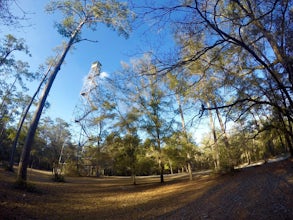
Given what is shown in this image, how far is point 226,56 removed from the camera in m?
4.46

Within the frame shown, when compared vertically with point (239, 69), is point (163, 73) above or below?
below

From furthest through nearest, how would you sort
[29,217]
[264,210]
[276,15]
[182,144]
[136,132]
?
[136,132]
[182,144]
[29,217]
[264,210]
[276,15]

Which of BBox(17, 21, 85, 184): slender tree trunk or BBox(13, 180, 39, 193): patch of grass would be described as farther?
BBox(17, 21, 85, 184): slender tree trunk

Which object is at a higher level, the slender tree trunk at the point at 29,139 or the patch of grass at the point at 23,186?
the slender tree trunk at the point at 29,139

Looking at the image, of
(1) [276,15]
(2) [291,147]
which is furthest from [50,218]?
(2) [291,147]

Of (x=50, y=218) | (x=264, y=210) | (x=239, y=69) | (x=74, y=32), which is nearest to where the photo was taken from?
(x=264, y=210)

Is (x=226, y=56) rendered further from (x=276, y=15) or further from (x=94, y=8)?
(x=94, y=8)

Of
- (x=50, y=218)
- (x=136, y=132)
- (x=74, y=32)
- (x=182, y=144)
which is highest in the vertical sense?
(x=74, y=32)

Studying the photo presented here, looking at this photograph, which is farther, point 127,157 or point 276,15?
point 127,157

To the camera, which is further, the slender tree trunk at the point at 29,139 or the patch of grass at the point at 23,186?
the slender tree trunk at the point at 29,139

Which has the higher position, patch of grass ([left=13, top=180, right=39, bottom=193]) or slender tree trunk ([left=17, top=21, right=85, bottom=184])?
slender tree trunk ([left=17, top=21, right=85, bottom=184])

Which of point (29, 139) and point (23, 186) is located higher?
point (29, 139)

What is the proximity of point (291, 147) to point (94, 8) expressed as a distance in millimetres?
15142

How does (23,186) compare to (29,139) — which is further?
(29,139)
